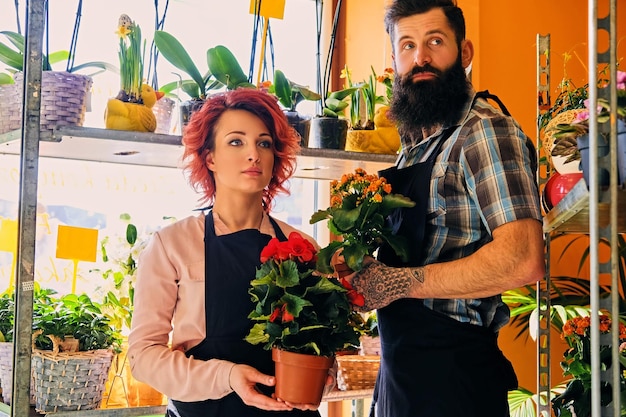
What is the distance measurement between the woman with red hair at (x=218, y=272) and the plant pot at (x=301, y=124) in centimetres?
37

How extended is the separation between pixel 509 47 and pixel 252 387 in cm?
244

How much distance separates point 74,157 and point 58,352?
0.70 m

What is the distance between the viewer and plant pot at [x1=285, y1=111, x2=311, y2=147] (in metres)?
2.45

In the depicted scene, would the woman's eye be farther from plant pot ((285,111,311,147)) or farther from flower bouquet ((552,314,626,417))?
flower bouquet ((552,314,626,417))

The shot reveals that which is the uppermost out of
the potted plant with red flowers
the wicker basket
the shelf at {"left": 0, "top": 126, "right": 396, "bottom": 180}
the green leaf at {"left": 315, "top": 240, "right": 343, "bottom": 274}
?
the shelf at {"left": 0, "top": 126, "right": 396, "bottom": 180}

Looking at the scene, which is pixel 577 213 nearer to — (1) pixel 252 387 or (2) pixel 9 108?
(1) pixel 252 387

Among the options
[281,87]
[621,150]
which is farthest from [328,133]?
[621,150]

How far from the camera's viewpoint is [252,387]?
5.63 ft

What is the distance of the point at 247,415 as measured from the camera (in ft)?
6.02

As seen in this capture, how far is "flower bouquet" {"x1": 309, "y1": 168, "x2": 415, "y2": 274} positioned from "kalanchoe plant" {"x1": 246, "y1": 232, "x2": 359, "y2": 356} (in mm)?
163

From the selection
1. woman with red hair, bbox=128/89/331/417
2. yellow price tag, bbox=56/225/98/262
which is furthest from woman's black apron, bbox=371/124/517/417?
yellow price tag, bbox=56/225/98/262

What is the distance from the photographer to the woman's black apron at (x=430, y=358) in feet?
6.15

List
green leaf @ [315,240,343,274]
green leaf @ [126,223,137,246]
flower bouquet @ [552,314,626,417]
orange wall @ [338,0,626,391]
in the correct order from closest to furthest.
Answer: green leaf @ [315,240,343,274]
flower bouquet @ [552,314,626,417]
green leaf @ [126,223,137,246]
orange wall @ [338,0,626,391]

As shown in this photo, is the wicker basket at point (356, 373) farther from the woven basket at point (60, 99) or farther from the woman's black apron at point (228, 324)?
the woven basket at point (60, 99)
